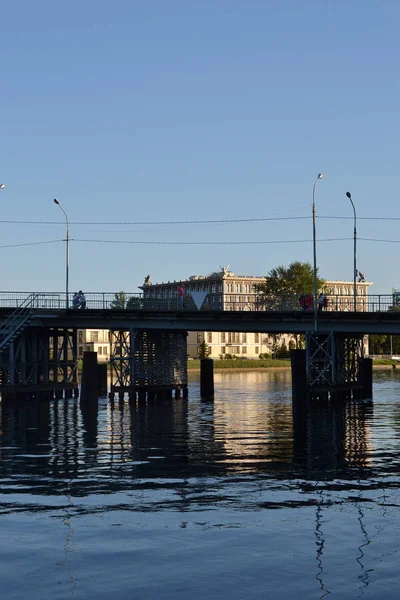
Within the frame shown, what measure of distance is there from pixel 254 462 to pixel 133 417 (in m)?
29.5

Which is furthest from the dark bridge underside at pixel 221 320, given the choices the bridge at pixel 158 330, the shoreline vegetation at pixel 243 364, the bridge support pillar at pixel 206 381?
the shoreline vegetation at pixel 243 364

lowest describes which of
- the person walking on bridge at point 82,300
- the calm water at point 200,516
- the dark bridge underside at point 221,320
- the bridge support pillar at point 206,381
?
the calm water at point 200,516

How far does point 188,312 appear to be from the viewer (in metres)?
76.1

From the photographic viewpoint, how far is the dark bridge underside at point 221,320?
71.0 m

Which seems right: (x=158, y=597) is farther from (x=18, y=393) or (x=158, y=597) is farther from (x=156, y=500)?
(x=18, y=393)

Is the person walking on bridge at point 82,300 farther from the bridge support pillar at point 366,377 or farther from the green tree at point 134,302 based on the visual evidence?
the bridge support pillar at point 366,377

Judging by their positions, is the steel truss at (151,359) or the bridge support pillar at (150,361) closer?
the bridge support pillar at (150,361)

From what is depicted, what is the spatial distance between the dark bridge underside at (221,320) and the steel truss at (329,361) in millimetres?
1331

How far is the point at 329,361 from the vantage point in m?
74.4

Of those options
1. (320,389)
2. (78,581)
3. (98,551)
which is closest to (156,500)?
(98,551)

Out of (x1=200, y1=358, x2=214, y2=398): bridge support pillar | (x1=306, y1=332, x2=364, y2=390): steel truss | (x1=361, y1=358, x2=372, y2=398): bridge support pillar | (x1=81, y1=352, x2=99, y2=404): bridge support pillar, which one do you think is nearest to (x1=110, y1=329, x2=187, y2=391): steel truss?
(x1=81, y1=352, x2=99, y2=404): bridge support pillar

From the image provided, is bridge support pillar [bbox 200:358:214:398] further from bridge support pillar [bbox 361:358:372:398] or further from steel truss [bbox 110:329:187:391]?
bridge support pillar [bbox 361:358:372:398]

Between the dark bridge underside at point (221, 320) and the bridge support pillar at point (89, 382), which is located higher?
the dark bridge underside at point (221, 320)

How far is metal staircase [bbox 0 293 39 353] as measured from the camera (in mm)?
76500
